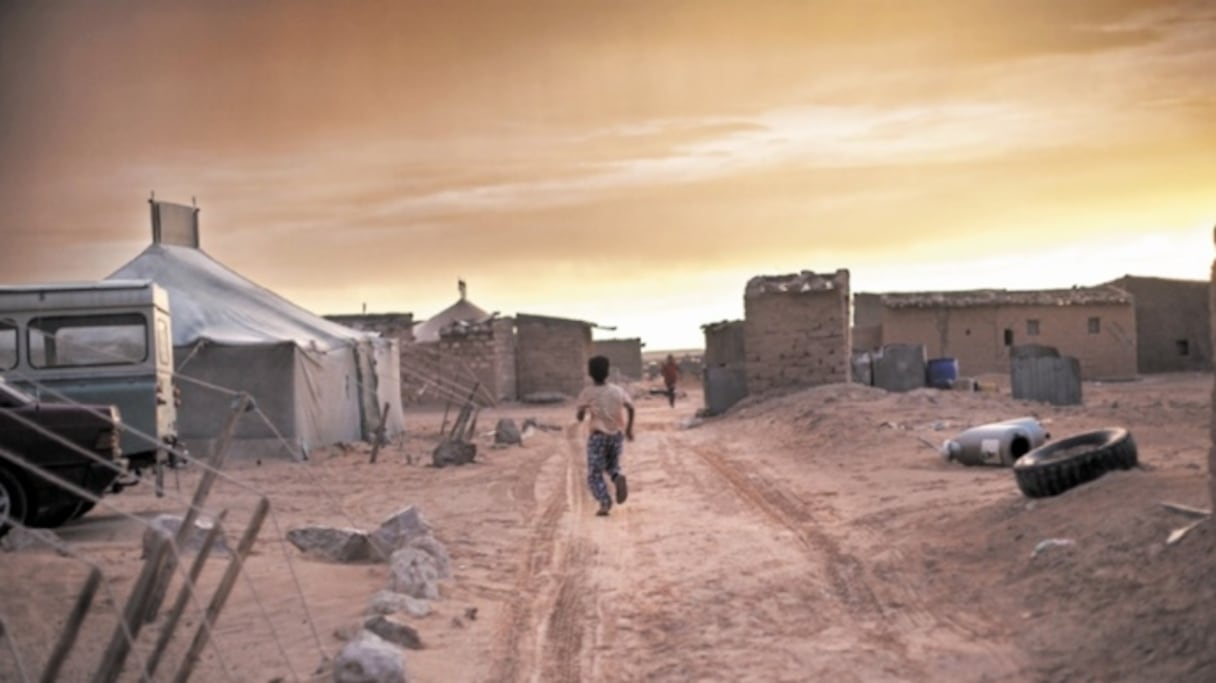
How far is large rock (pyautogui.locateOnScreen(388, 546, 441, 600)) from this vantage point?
8.62 metres

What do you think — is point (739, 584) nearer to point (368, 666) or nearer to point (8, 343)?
point (368, 666)

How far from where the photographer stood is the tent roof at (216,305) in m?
21.2

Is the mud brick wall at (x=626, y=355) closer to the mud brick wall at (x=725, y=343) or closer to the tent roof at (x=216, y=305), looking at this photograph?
the mud brick wall at (x=725, y=343)

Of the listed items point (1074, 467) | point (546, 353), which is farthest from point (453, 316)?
point (1074, 467)

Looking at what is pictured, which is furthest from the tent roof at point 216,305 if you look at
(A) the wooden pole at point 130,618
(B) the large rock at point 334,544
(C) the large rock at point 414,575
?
(A) the wooden pole at point 130,618

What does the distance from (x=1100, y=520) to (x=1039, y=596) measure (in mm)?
1252

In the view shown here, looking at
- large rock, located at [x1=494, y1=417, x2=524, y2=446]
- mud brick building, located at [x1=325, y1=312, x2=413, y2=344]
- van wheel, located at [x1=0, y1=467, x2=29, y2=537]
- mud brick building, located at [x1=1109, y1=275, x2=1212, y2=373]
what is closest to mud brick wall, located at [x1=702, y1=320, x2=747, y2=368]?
large rock, located at [x1=494, y1=417, x2=524, y2=446]

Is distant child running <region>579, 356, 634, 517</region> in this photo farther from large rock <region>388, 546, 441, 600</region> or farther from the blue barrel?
the blue barrel

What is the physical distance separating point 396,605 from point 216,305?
14887mm

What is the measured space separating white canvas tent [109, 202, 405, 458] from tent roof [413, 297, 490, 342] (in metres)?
20.9

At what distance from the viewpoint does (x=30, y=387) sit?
1488cm

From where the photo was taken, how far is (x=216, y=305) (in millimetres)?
21938

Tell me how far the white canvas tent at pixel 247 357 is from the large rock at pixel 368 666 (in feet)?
43.2

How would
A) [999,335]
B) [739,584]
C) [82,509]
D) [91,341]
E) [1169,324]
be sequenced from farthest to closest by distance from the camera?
[1169,324], [999,335], [91,341], [82,509], [739,584]
